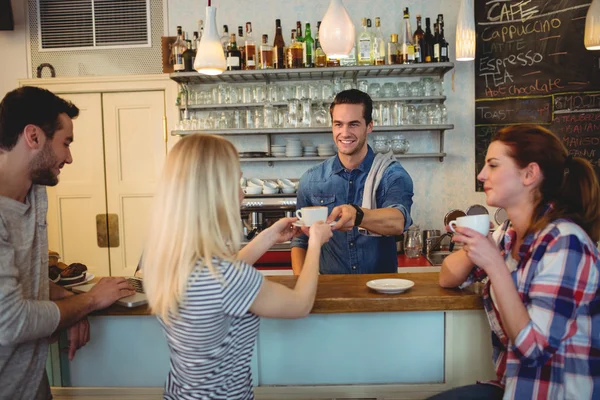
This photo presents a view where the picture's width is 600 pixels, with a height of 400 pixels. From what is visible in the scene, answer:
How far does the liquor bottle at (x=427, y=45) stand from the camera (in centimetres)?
414

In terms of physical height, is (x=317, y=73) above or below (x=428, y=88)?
above

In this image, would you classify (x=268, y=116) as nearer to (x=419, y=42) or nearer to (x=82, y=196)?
(x=419, y=42)

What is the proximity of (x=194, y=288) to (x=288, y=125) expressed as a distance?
3.08 m

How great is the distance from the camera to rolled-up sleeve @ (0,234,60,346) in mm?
1389

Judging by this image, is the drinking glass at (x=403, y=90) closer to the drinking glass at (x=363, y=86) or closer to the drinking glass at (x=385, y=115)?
the drinking glass at (x=385, y=115)

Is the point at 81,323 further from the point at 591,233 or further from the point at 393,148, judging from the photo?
the point at 393,148

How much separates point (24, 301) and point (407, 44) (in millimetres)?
3498

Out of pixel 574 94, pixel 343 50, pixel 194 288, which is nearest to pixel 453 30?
pixel 574 94

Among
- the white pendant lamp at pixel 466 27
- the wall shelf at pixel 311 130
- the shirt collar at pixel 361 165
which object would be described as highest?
the white pendant lamp at pixel 466 27

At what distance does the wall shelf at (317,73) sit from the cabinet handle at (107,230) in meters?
1.48

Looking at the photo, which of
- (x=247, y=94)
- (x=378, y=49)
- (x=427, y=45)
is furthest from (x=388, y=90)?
(x=247, y=94)

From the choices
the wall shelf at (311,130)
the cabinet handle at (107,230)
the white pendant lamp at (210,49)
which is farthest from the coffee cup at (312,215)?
the cabinet handle at (107,230)

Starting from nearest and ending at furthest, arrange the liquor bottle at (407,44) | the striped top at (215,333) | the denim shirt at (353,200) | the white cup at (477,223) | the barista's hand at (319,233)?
the striped top at (215,333) < the white cup at (477,223) < the barista's hand at (319,233) < the denim shirt at (353,200) < the liquor bottle at (407,44)

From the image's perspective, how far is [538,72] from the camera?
4.28 meters
